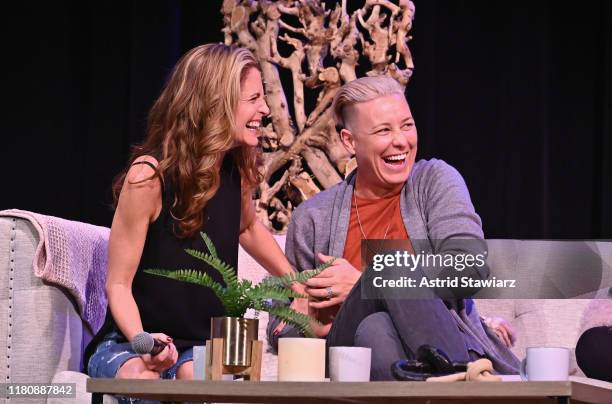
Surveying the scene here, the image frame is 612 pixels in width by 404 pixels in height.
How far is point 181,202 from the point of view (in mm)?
2221

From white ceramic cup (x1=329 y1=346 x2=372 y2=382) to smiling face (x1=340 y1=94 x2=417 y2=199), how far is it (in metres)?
0.88

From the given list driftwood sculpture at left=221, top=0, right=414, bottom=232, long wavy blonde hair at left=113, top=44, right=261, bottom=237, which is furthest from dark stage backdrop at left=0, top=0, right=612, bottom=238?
long wavy blonde hair at left=113, top=44, right=261, bottom=237

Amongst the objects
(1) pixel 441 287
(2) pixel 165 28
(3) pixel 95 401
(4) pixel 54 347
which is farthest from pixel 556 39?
(3) pixel 95 401

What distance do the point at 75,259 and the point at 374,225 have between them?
0.73m

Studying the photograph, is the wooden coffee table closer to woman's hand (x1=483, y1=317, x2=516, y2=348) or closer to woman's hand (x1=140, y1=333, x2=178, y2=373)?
woman's hand (x1=140, y1=333, x2=178, y2=373)

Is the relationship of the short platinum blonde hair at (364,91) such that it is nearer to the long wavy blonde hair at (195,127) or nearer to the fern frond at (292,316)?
the long wavy blonde hair at (195,127)

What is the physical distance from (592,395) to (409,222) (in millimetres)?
890

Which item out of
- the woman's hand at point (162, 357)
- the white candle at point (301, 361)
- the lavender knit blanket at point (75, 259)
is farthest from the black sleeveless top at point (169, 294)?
the white candle at point (301, 361)

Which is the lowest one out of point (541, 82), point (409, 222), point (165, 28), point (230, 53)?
point (409, 222)

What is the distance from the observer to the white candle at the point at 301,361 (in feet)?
5.22

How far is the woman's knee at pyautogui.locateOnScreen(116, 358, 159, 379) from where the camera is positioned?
1944 mm

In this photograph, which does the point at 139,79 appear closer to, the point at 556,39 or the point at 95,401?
the point at 556,39

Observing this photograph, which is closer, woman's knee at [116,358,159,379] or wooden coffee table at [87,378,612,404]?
wooden coffee table at [87,378,612,404]

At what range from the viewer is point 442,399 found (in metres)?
1.55
